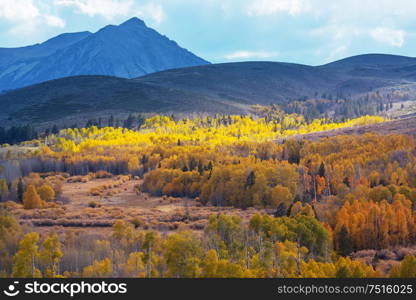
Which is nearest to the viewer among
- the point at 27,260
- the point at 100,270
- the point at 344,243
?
the point at 100,270

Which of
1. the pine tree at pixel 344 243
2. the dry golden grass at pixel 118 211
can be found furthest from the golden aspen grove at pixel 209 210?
the dry golden grass at pixel 118 211

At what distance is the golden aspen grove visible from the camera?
46031 millimetres

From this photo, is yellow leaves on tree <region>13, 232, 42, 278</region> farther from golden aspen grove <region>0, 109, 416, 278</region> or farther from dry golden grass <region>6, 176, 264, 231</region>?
dry golden grass <region>6, 176, 264, 231</region>

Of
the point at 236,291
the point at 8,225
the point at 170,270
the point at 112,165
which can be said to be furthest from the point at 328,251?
the point at 112,165

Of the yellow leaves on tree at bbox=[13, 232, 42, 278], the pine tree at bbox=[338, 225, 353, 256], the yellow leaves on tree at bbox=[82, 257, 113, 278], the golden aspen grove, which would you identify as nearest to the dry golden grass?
the golden aspen grove

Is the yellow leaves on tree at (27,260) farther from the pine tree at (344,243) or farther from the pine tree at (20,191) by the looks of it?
the pine tree at (20,191)

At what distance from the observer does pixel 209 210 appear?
94125 millimetres

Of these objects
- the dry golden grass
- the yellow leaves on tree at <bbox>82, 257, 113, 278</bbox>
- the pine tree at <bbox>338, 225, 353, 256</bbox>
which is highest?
the yellow leaves on tree at <bbox>82, 257, 113, 278</bbox>

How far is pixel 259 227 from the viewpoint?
6022cm

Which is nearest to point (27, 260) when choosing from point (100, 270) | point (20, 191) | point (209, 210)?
point (100, 270)

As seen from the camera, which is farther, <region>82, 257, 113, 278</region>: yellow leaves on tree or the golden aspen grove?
the golden aspen grove

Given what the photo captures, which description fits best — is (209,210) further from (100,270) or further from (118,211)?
(100,270)

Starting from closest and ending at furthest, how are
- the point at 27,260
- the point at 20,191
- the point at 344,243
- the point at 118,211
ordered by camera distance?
the point at 27,260, the point at 344,243, the point at 118,211, the point at 20,191

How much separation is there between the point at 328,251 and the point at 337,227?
729 cm
